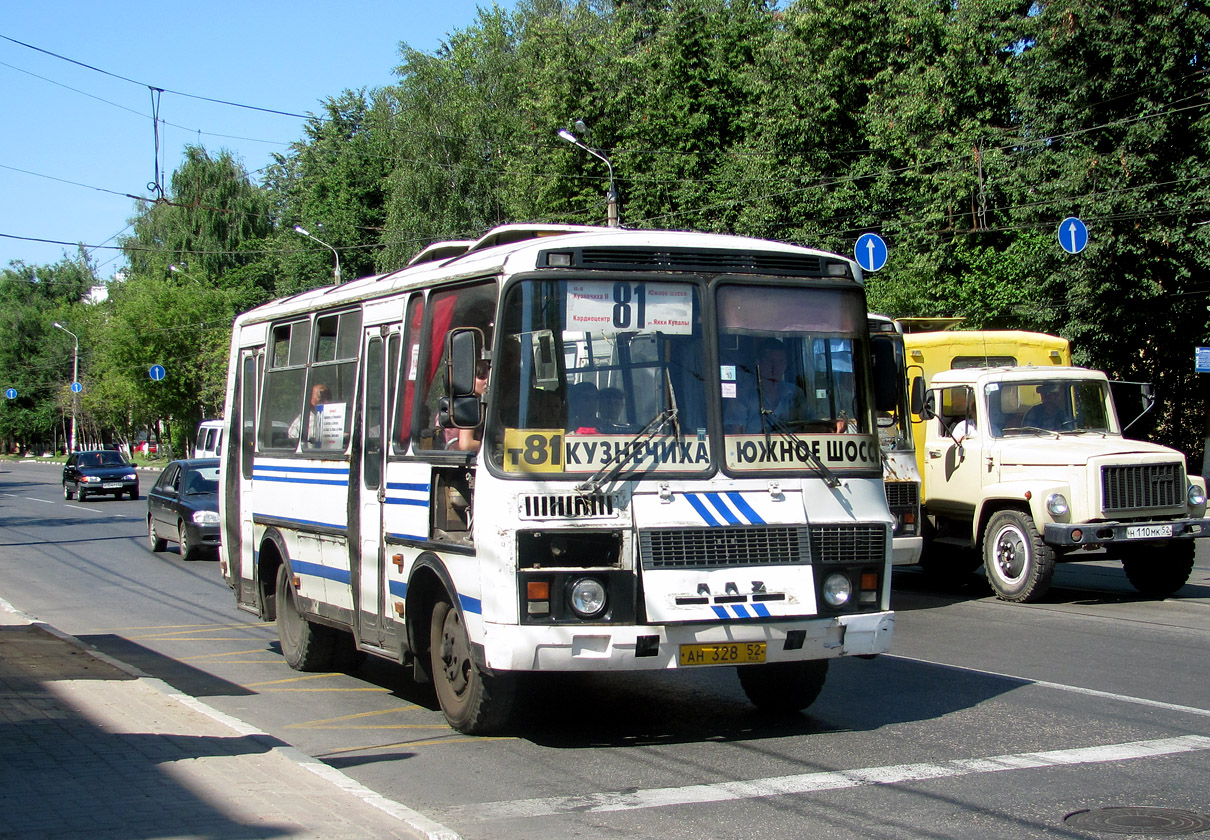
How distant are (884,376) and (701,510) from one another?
1700 mm

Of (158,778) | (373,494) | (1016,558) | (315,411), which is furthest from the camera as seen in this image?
(1016,558)

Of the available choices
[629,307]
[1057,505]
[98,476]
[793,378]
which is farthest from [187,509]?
[98,476]

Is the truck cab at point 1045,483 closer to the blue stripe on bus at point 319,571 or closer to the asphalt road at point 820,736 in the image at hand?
the asphalt road at point 820,736

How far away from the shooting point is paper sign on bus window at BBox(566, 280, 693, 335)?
7191mm

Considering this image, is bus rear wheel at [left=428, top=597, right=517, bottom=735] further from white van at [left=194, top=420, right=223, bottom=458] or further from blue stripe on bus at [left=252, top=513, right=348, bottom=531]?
white van at [left=194, top=420, right=223, bottom=458]

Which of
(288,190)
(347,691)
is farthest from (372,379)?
(288,190)

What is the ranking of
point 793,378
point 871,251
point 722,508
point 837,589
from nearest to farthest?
point 722,508 → point 837,589 → point 793,378 → point 871,251

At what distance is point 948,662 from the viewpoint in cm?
1026

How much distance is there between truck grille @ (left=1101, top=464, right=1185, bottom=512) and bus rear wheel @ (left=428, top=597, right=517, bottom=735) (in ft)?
26.8

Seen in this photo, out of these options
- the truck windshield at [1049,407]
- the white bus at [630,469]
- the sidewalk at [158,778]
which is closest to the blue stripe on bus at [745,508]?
the white bus at [630,469]

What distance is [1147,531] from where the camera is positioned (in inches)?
524

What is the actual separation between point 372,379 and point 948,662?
5021mm

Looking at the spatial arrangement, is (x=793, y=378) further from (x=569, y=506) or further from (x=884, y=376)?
(x=569, y=506)

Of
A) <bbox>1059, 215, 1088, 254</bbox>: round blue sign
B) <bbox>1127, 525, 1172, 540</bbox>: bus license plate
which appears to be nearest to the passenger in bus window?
<bbox>1127, 525, 1172, 540</bbox>: bus license plate
